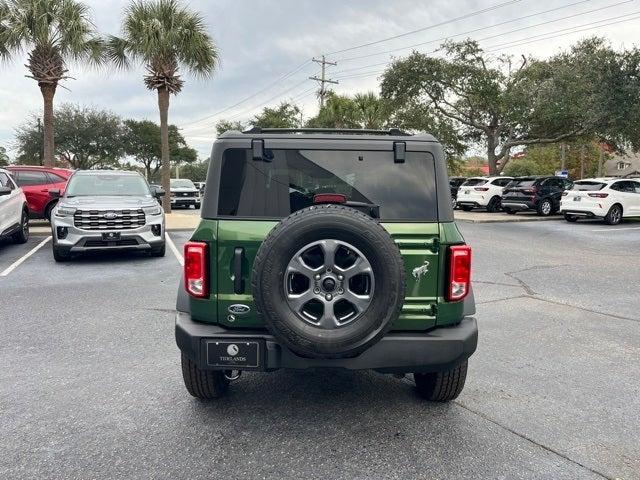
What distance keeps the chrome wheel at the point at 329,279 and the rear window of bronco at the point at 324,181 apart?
0.45 metres

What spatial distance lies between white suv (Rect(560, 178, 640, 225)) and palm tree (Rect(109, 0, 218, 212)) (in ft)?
46.7

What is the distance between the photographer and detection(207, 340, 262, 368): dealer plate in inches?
118

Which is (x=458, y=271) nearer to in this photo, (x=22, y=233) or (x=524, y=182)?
(x=22, y=233)

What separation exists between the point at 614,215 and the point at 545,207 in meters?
3.87

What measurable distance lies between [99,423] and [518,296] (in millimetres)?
5701

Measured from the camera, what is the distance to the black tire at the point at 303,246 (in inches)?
110

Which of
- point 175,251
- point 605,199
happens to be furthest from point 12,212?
point 605,199

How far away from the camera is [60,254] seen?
9.17 meters

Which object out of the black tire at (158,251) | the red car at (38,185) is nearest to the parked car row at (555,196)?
the black tire at (158,251)

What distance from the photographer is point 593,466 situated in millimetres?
2861

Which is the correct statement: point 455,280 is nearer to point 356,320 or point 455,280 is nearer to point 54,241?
point 356,320

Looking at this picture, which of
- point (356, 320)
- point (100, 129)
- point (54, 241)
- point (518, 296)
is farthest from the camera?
point (100, 129)

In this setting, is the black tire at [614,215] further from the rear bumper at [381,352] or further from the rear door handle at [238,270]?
the rear door handle at [238,270]

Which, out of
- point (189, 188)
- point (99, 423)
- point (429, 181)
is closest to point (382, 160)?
point (429, 181)
